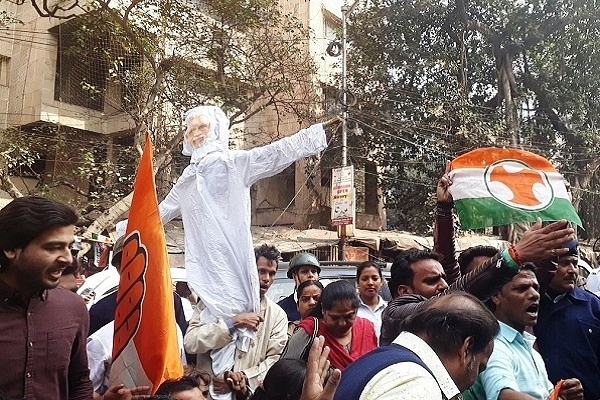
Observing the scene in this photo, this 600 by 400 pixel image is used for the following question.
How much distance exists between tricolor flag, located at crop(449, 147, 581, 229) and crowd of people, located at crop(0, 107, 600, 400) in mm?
136

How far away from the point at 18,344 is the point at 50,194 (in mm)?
10629

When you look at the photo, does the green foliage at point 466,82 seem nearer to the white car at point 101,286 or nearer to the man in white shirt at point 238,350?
the white car at point 101,286

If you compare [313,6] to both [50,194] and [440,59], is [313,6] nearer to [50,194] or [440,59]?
[440,59]

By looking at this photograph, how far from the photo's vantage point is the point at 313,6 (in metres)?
17.4

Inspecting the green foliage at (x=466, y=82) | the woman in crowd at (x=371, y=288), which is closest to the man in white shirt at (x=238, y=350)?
the woman in crowd at (x=371, y=288)

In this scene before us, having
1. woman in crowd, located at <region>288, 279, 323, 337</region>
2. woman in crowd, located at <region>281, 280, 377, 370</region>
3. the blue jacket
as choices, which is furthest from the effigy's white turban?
the blue jacket

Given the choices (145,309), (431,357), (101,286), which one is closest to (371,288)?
(101,286)

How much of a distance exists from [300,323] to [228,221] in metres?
0.67

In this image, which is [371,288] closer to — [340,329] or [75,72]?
[340,329]

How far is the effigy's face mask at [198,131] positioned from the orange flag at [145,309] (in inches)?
33.4

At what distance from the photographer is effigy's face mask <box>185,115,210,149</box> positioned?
3.41m

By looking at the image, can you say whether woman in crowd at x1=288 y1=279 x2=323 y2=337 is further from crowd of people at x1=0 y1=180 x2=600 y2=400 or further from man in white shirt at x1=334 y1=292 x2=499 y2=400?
man in white shirt at x1=334 y1=292 x2=499 y2=400

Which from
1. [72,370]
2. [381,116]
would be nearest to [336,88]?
[381,116]

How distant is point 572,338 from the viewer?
128 inches
